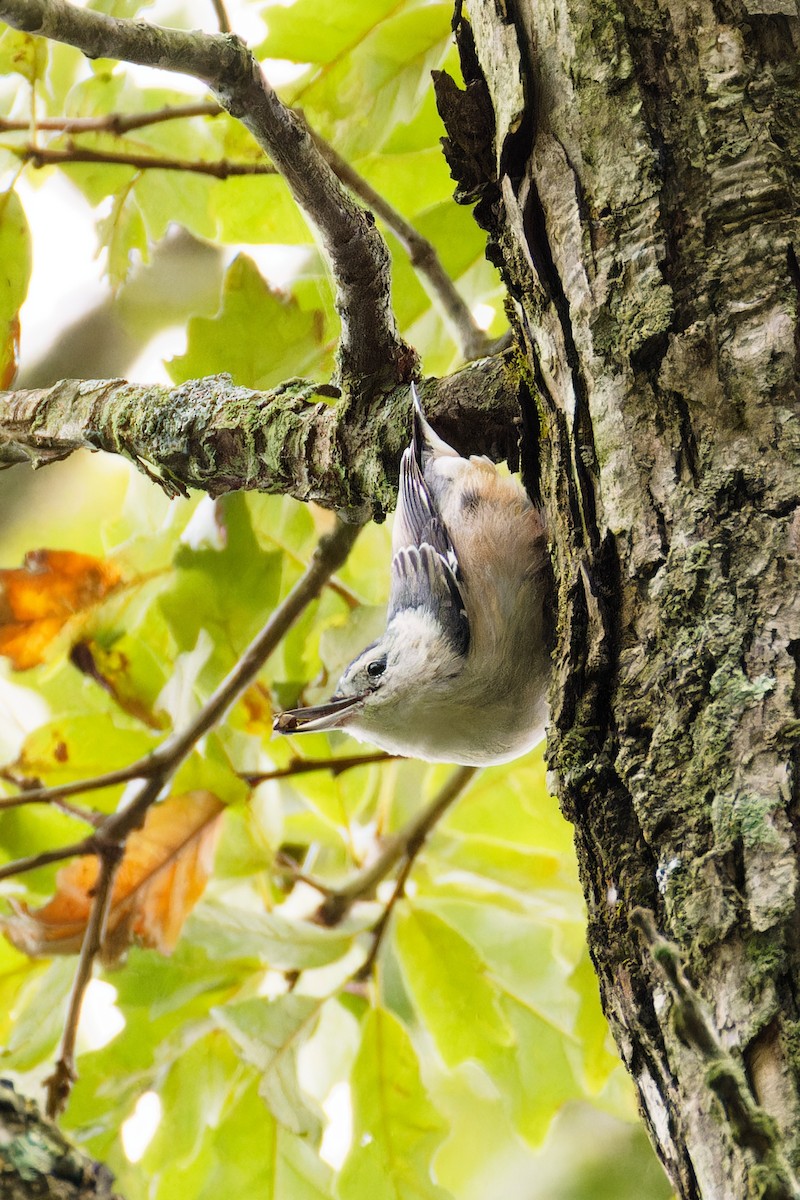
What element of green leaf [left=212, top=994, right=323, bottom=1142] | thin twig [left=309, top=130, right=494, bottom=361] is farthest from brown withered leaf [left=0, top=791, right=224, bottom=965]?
thin twig [left=309, top=130, right=494, bottom=361]

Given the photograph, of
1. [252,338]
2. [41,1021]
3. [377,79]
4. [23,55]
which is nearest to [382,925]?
[41,1021]

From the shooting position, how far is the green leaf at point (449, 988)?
1.14m

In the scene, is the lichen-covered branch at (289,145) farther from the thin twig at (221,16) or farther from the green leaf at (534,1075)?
the green leaf at (534,1075)

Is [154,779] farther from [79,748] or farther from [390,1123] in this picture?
[390,1123]

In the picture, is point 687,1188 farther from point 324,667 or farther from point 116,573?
point 116,573

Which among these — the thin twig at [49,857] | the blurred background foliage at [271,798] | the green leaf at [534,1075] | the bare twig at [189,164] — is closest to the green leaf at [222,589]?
the blurred background foliage at [271,798]

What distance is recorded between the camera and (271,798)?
48.4 inches

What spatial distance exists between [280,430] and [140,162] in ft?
1.39

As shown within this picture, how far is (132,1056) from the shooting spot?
1098 mm

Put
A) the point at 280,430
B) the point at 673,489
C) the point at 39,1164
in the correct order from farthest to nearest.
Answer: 1. the point at 280,430
2. the point at 39,1164
3. the point at 673,489

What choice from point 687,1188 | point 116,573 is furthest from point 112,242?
point 687,1188

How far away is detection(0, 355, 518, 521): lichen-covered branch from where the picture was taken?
0.92 m

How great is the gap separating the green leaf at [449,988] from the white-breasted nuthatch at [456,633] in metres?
0.24

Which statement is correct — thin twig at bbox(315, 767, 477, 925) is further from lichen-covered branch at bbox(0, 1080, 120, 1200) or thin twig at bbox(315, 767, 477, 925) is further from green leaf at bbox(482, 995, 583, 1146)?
lichen-covered branch at bbox(0, 1080, 120, 1200)
